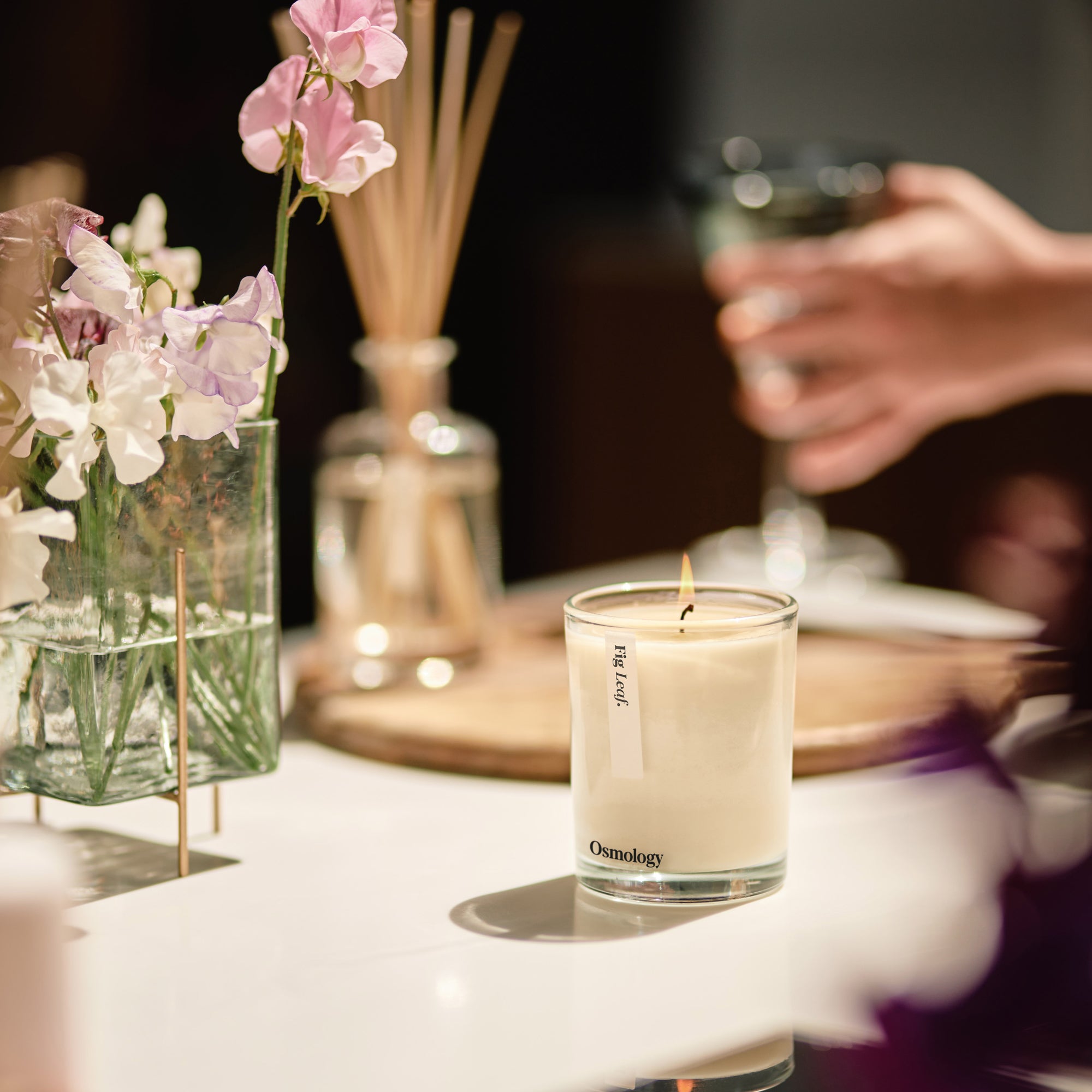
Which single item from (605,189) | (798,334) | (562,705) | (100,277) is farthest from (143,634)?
(605,189)

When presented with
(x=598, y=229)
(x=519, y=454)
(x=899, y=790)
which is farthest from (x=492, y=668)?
(x=598, y=229)

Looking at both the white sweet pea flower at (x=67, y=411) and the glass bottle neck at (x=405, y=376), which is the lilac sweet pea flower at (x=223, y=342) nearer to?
the white sweet pea flower at (x=67, y=411)

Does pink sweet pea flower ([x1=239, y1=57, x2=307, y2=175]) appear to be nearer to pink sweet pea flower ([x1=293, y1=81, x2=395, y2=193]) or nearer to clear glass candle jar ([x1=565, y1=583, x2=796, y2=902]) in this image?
pink sweet pea flower ([x1=293, y1=81, x2=395, y2=193])

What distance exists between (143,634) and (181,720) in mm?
37

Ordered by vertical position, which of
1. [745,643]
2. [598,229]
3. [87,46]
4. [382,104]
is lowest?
[745,643]

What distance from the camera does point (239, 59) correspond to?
2.16 metres

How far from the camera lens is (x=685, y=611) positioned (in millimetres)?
517

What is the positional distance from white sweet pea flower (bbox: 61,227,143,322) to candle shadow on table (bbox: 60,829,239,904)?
0.76 feet

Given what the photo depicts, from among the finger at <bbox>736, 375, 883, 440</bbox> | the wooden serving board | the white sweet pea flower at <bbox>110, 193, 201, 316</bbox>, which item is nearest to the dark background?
the finger at <bbox>736, 375, 883, 440</bbox>

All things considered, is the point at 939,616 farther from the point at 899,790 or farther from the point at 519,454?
the point at 519,454

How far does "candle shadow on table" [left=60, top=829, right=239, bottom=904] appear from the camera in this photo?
1.82 feet

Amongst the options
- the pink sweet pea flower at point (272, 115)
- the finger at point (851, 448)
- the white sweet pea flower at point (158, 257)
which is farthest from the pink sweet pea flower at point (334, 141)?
the finger at point (851, 448)

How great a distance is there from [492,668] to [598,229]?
1.96 meters

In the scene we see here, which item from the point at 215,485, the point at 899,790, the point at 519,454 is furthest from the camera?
the point at 519,454
